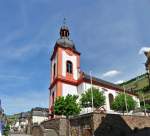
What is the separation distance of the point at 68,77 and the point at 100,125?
20115mm

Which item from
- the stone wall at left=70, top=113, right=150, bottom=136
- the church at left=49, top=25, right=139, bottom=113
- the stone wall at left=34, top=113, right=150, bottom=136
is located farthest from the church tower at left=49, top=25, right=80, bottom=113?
the stone wall at left=70, top=113, right=150, bottom=136

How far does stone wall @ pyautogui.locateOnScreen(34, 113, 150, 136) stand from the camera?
951 inches

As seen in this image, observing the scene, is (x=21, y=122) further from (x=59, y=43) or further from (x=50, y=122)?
(x=50, y=122)

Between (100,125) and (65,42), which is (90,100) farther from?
(65,42)

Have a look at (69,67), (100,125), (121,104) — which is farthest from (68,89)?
(100,125)

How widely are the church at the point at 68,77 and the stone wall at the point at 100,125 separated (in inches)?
483

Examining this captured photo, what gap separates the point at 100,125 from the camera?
2416 centimetres

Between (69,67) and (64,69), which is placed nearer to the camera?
(64,69)

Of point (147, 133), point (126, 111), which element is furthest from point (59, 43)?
point (147, 133)

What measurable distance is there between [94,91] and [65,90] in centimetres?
656

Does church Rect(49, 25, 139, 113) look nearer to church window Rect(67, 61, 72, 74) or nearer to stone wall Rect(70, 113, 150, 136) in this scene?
church window Rect(67, 61, 72, 74)

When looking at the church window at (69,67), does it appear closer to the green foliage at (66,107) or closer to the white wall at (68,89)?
the white wall at (68,89)

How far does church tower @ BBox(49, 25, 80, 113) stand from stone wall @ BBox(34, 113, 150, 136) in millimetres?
12335

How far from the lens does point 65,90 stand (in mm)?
41656
